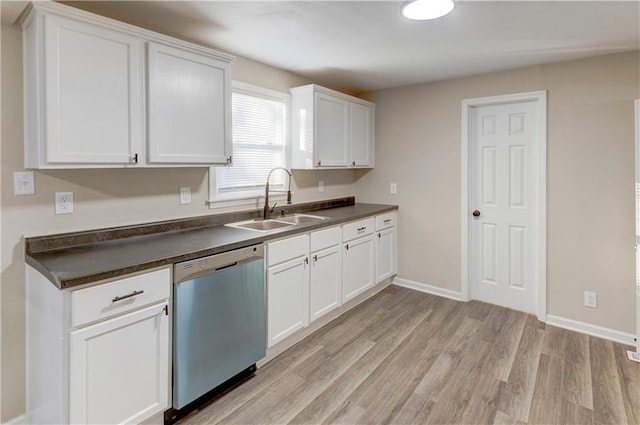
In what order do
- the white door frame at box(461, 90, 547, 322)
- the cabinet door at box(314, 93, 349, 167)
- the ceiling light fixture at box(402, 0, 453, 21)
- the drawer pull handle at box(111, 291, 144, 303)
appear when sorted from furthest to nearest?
the cabinet door at box(314, 93, 349, 167) < the white door frame at box(461, 90, 547, 322) < the ceiling light fixture at box(402, 0, 453, 21) < the drawer pull handle at box(111, 291, 144, 303)

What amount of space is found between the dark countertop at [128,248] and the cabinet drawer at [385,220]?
119 centimetres

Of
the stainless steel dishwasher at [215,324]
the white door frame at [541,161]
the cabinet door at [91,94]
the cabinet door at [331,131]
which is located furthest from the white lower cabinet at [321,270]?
the white door frame at [541,161]

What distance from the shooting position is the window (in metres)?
2.88

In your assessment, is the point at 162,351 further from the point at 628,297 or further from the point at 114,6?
the point at 628,297

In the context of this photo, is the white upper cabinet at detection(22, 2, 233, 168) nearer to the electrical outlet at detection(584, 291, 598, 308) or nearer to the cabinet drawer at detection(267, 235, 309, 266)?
the cabinet drawer at detection(267, 235, 309, 266)

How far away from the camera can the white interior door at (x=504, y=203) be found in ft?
11.0

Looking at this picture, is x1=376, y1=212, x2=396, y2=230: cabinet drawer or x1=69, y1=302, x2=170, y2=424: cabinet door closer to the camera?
x1=69, y1=302, x2=170, y2=424: cabinet door

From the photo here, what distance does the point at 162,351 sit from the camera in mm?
1811

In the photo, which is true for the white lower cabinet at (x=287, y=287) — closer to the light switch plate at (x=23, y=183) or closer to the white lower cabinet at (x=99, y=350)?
the white lower cabinet at (x=99, y=350)

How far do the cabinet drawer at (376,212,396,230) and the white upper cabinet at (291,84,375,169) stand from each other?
2.09 feet

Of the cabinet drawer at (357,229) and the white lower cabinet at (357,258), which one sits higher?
the cabinet drawer at (357,229)

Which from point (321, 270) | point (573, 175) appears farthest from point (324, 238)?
point (573, 175)

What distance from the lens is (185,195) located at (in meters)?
2.58

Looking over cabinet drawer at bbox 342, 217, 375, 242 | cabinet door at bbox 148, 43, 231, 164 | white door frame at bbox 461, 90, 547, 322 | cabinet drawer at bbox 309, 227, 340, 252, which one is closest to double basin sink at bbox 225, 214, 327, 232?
cabinet drawer at bbox 309, 227, 340, 252
